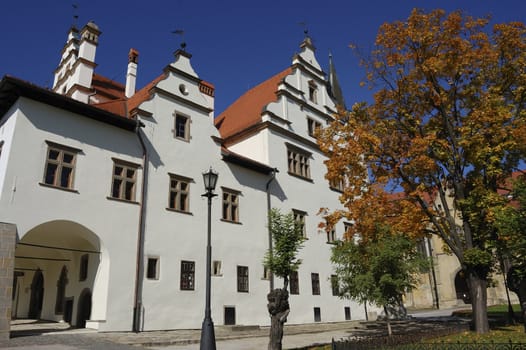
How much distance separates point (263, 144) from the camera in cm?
2425

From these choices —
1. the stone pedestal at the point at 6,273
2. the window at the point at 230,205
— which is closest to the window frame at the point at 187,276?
the window at the point at 230,205

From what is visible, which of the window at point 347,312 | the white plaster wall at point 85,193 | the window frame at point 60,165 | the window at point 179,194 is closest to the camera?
the white plaster wall at point 85,193

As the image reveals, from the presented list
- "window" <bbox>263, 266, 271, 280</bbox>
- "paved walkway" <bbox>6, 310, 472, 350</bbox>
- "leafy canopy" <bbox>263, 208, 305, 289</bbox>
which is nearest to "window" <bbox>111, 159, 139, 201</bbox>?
"paved walkway" <bbox>6, 310, 472, 350</bbox>

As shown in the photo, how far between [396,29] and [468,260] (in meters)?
9.30

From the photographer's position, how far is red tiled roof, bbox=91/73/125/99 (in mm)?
25766

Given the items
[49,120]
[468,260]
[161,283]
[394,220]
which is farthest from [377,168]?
[49,120]

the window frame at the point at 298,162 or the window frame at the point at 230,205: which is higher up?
the window frame at the point at 298,162

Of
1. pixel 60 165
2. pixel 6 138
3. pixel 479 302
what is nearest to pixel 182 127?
pixel 60 165

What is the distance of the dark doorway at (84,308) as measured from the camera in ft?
54.6

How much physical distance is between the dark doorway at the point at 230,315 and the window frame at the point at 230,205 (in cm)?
409

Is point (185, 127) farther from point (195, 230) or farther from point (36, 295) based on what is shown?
point (36, 295)

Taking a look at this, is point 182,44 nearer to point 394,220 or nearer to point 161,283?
point 161,283

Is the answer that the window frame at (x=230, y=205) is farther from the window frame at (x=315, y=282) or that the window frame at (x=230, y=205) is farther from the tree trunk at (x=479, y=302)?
the tree trunk at (x=479, y=302)

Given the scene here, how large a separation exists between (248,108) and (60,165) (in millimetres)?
15019
